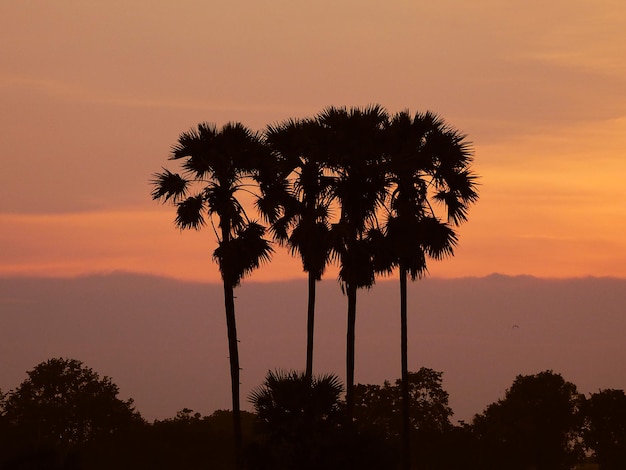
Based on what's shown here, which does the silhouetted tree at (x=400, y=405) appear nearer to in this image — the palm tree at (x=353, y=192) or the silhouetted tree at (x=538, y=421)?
the silhouetted tree at (x=538, y=421)

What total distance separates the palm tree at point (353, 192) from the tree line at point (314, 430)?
7578mm

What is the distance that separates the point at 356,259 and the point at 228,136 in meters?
9.80

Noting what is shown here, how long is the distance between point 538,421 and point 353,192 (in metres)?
71.3

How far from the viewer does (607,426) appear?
117750 millimetres

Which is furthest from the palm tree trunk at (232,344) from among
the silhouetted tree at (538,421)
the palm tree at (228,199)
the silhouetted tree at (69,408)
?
the silhouetted tree at (538,421)

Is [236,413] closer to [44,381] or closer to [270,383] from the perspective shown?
[270,383]

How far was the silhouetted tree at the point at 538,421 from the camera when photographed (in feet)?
383

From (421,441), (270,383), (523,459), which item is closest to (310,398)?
(270,383)

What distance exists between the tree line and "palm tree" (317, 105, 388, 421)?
7578 millimetres

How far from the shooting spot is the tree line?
140 feet

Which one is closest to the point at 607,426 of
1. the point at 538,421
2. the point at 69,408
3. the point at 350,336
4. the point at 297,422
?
the point at 538,421

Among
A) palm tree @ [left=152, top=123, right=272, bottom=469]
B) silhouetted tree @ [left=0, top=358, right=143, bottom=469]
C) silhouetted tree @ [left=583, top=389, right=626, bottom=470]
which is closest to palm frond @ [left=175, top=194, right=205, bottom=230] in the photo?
palm tree @ [left=152, top=123, right=272, bottom=469]

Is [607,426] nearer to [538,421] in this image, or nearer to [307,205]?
[538,421]

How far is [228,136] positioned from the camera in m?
59.2
